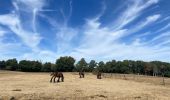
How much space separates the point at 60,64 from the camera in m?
172

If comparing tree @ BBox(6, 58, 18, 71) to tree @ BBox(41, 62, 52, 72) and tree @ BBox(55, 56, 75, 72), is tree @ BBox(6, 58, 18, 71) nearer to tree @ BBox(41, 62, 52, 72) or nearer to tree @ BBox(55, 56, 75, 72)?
tree @ BBox(41, 62, 52, 72)

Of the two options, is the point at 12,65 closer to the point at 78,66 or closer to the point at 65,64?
the point at 65,64

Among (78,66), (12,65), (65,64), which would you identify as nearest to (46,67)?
(65,64)

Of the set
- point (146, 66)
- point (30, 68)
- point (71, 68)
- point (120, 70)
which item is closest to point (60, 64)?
point (71, 68)

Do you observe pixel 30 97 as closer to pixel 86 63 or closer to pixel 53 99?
pixel 53 99

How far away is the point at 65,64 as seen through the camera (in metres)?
171

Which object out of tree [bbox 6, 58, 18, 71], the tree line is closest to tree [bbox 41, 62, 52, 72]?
the tree line

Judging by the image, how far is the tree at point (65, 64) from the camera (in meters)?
170

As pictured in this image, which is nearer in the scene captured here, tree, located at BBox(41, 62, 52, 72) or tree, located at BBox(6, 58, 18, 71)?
tree, located at BBox(41, 62, 52, 72)

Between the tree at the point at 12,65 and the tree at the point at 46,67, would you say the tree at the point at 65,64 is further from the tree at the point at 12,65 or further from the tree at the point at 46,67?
the tree at the point at 12,65

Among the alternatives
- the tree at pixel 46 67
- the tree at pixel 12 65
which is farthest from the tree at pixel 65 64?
the tree at pixel 12 65

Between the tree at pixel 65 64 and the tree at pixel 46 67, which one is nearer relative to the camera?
the tree at pixel 46 67

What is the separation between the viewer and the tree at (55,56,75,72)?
170 metres

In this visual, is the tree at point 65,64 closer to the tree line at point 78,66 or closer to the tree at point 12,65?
the tree line at point 78,66
